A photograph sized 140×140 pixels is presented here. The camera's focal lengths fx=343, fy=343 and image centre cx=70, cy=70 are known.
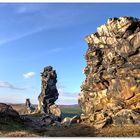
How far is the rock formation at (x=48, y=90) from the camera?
134 m

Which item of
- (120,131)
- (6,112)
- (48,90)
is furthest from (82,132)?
(48,90)

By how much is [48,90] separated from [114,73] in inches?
2674

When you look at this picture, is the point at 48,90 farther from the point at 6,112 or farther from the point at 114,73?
the point at 114,73

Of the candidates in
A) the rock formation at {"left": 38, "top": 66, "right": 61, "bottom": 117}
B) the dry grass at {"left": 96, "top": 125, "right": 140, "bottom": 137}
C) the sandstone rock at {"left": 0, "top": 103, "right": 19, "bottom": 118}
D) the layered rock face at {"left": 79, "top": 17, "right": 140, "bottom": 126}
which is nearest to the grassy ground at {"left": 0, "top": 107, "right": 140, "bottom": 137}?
the dry grass at {"left": 96, "top": 125, "right": 140, "bottom": 137}

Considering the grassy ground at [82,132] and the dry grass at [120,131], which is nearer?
the dry grass at [120,131]

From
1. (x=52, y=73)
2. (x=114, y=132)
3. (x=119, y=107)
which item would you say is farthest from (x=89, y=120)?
(x=52, y=73)

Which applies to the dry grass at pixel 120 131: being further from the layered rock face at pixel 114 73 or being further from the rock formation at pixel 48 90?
the rock formation at pixel 48 90

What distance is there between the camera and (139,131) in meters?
52.5

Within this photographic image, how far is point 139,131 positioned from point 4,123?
24.9 metres

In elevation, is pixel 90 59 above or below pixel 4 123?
above

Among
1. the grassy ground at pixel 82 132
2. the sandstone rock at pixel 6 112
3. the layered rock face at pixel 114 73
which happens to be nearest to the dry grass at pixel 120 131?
the grassy ground at pixel 82 132

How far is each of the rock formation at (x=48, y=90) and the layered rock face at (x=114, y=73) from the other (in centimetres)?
5595

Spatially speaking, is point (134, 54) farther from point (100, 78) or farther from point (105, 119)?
point (105, 119)

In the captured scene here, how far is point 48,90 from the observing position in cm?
13538
